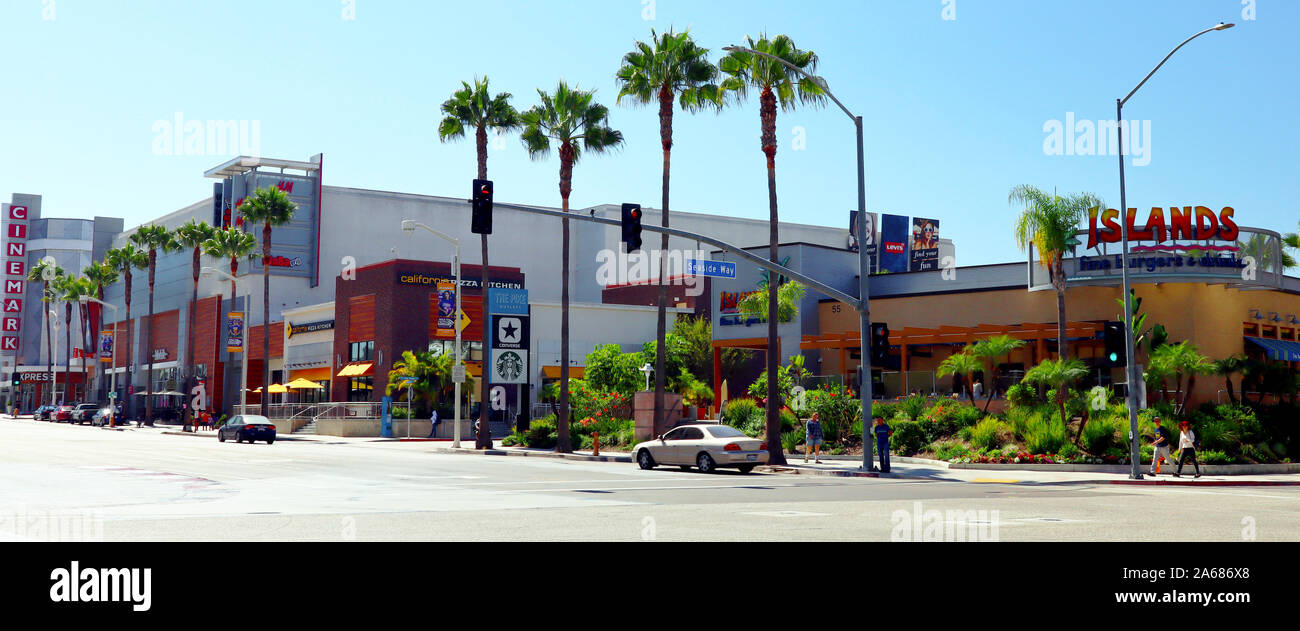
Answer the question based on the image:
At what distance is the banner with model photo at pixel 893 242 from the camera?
278ft

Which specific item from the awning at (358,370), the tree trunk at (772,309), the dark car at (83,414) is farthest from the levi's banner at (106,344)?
the tree trunk at (772,309)

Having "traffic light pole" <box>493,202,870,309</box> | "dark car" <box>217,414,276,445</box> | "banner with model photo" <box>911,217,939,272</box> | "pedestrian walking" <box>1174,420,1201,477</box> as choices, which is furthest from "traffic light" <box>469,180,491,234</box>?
"banner with model photo" <box>911,217,939,272</box>

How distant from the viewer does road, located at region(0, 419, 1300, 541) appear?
13.4 m

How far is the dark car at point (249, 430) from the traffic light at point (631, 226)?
32.2 meters

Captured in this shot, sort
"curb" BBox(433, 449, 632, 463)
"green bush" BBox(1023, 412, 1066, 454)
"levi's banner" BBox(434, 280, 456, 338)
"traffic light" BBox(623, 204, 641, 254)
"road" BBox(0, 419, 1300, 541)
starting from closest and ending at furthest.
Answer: "road" BBox(0, 419, 1300, 541) < "traffic light" BBox(623, 204, 641, 254) < "green bush" BBox(1023, 412, 1066, 454) < "curb" BBox(433, 449, 632, 463) < "levi's banner" BBox(434, 280, 456, 338)

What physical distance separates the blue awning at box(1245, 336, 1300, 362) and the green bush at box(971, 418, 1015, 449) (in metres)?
13.4

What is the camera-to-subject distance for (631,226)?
24938 millimetres

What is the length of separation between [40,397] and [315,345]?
85.0 meters

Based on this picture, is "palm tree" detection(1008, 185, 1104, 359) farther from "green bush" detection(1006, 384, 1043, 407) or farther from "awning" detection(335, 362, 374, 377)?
"awning" detection(335, 362, 374, 377)

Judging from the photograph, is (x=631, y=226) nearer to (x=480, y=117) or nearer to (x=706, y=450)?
(x=706, y=450)

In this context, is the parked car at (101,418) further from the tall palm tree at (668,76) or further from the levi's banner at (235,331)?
the tall palm tree at (668,76)

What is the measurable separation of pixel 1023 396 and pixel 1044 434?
2.44m
